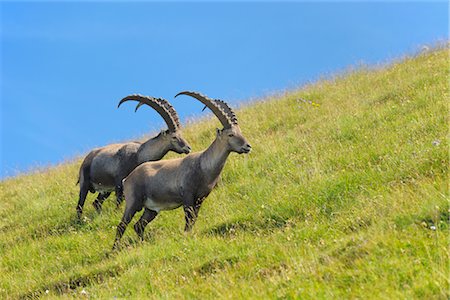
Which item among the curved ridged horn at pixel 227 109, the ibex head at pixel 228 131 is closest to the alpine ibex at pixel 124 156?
the curved ridged horn at pixel 227 109

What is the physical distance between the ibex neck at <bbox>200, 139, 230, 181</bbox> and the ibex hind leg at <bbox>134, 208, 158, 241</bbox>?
1.44 m

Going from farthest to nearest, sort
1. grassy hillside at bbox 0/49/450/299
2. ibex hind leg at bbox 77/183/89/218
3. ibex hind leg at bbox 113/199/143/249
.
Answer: ibex hind leg at bbox 77/183/89/218
ibex hind leg at bbox 113/199/143/249
grassy hillside at bbox 0/49/450/299

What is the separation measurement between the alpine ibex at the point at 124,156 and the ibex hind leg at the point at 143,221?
213 cm

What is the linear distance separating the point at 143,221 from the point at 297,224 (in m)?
3.44

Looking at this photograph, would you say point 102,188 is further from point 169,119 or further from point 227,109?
point 227,109

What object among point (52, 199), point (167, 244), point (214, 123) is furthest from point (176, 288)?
point (214, 123)

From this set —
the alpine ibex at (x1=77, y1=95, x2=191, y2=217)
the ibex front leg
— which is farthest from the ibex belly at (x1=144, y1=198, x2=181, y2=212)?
the alpine ibex at (x1=77, y1=95, x2=191, y2=217)

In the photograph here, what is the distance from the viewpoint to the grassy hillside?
242 inches

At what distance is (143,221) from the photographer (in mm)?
10664

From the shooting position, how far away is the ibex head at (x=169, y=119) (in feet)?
41.1

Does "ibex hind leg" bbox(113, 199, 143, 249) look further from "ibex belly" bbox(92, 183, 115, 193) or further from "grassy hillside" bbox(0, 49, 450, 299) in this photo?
"ibex belly" bbox(92, 183, 115, 193)

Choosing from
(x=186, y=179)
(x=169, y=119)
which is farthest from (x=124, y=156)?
(x=186, y=179)

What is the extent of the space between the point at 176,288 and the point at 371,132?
6.35 meters

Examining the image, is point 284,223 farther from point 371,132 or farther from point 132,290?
point 371,132
